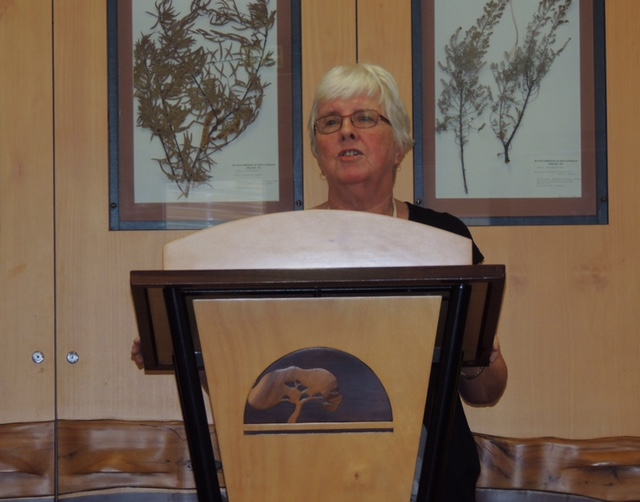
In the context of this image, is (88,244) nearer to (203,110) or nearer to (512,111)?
(203,110)

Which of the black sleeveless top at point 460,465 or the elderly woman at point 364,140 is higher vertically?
the elderly woman at point 364,140

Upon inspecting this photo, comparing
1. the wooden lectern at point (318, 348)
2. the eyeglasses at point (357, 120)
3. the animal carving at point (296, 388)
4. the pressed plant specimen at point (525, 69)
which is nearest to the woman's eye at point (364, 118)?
the eyeglasses at point (357, 120)

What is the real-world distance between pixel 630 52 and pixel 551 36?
241 mm

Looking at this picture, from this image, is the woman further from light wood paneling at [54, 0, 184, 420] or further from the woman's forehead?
light wood paneling at [54, 0, 184, 420]

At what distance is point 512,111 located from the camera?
2.45m

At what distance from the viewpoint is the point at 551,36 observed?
2.46m

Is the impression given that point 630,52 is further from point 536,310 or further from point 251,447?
point 251,447

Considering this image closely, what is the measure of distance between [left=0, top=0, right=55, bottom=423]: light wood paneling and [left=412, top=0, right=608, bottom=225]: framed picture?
1.10 m

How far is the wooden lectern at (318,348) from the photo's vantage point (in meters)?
1.06

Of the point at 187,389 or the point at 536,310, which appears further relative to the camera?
the point at 536,310

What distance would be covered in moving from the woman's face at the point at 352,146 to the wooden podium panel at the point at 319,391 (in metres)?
0.90

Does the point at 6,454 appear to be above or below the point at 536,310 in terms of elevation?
below

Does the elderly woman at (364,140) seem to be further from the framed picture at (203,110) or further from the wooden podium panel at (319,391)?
the wooden podium panel at (319,391)

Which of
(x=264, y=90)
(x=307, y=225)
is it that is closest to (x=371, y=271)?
(x=307, y=225)
